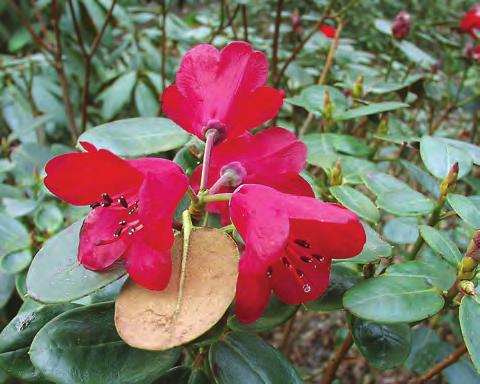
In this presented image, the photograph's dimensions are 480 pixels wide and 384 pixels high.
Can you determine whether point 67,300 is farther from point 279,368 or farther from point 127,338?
point 279,368

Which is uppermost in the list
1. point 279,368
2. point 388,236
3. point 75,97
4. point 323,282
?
point 323,282

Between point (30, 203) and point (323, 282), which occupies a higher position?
point (323, 282)

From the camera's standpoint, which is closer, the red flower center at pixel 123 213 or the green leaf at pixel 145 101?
the red flower center at pixel 123 213

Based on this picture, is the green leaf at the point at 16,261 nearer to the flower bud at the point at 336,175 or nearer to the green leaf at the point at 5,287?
the green leaf at the point at 5,287

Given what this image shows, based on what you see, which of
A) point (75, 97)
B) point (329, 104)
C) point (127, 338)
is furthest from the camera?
point (75, 97)

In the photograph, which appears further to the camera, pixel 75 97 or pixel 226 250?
pixel 75 97

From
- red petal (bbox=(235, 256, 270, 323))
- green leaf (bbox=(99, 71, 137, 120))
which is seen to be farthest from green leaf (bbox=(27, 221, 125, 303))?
green leaf (bbox=(99, 71, 137, 120))

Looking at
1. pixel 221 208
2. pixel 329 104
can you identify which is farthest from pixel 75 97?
pixel 221 208

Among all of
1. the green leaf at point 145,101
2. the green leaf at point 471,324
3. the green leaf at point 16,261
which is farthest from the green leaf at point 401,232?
the green leaf at point 145,101
